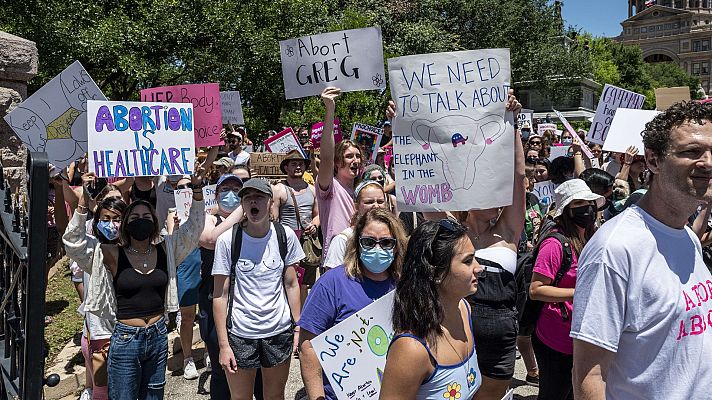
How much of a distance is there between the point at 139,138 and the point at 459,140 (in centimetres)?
244

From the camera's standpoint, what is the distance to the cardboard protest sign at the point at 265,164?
9.48 m

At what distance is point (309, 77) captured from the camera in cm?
515

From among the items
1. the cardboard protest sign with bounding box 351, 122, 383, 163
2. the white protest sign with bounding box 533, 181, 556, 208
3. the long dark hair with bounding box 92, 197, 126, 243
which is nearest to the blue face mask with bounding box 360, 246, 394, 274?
the long dark hair with bounding box 92, 197, 126, 243

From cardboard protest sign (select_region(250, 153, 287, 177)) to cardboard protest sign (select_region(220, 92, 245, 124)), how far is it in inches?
27.0

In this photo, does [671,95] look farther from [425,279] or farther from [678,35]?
[678,35]

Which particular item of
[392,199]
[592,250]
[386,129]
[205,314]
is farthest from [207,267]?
[386,129]

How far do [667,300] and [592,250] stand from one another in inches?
10.7

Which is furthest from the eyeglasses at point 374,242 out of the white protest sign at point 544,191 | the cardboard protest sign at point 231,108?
the cardboard protest sign at point 231,108

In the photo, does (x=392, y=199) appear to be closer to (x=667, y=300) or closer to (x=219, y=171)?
(x=219, y=171)

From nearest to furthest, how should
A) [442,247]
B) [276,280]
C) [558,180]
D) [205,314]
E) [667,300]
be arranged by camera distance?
1. [667,300]
2. [442,247]
3. [276,280]
4. [205,314]
5. [558,180]

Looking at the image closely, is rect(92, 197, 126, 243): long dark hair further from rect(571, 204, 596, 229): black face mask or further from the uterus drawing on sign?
rect(571, 204, 596, 229): black face mask

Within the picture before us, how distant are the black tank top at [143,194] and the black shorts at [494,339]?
3.58 metres

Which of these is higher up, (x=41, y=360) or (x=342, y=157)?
(x=342, y=157)

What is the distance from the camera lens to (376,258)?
2994 millimetres
